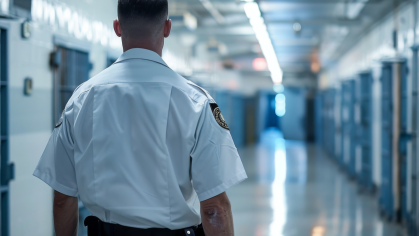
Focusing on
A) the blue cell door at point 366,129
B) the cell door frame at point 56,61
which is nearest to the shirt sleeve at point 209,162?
the cell door frame at point 56,61

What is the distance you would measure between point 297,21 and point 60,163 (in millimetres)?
8012

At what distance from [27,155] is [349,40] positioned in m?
8.73

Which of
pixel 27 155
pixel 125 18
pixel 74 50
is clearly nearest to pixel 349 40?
pixel 74 50

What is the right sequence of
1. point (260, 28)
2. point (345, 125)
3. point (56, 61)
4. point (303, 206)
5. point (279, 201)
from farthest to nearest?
point (345, 125)
point (260, 28)
point (279, 201)
point (303, 206)
point (56, 61)

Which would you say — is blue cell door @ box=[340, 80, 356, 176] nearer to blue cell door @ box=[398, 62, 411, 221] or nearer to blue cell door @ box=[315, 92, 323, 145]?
blue cell door @ box=[398, 62, 411, 221]

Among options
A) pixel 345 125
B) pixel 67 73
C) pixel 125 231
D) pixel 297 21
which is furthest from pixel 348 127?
pixel 125 231

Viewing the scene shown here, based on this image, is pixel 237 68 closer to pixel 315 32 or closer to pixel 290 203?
pixel 315 32

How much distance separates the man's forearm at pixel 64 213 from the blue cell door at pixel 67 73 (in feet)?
10.0

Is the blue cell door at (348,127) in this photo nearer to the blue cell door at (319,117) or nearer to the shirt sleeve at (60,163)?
the blue cell door at (319,117)

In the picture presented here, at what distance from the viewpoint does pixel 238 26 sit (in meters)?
9.68

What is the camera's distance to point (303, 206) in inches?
281

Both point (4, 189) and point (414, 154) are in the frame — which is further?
point (414, 154)

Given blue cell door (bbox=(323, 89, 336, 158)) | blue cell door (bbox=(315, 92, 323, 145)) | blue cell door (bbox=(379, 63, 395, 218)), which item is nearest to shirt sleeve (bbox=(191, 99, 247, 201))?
blue cell door (bbox=(379, 63, 395, 218))

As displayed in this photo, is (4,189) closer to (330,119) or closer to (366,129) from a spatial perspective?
(366,129)
